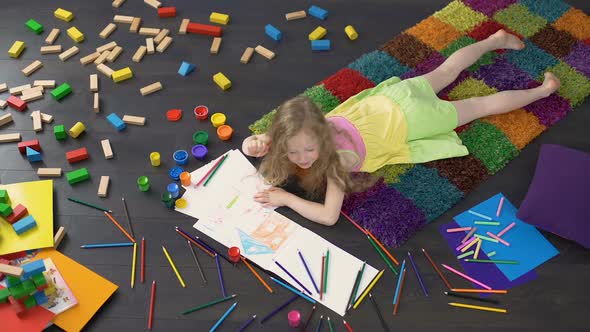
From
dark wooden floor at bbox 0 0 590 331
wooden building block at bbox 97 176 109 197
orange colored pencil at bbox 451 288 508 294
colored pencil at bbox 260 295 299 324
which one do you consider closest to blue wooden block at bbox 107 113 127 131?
dark wooden floor at bbox 0 0 590 331

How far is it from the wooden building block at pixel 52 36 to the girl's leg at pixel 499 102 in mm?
2215

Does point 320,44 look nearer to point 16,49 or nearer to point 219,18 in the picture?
point 219,18

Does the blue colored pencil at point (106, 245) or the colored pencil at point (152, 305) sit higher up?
the blue colored pencil at point (106, 245)

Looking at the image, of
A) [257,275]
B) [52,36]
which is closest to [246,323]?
[257,275]

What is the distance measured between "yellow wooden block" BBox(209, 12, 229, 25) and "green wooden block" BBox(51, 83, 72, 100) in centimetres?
89

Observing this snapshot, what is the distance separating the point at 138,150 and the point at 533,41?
221 centimetres

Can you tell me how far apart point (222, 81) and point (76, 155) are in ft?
2.69

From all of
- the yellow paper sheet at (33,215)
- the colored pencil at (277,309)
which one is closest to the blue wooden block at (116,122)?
the yellow paper sheet at (33,215)

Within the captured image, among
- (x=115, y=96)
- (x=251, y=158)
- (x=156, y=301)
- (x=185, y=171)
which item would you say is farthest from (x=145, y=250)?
(x=115, y=96)

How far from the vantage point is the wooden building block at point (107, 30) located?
3232mm

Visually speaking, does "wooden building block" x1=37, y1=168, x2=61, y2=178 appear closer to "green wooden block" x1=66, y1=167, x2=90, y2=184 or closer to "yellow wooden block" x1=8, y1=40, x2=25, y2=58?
"green wooden block" x1=66, y1=167, x2=90, y2=184

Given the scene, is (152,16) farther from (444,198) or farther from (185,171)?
(444,198)

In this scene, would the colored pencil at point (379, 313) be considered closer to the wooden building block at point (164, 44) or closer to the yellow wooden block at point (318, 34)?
the yellow wooden block at point (318, 34)

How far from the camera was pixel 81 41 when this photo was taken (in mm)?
3217
